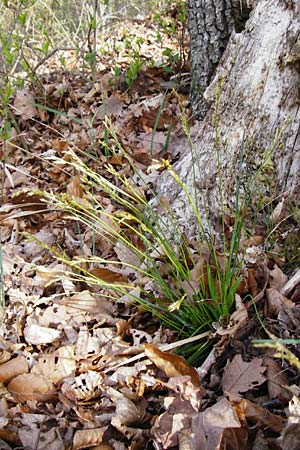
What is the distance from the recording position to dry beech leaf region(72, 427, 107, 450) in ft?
4.65

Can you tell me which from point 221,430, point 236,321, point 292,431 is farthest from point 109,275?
point 292,431

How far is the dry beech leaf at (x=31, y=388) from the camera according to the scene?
1621 millimetres

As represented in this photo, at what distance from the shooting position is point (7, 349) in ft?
5.98

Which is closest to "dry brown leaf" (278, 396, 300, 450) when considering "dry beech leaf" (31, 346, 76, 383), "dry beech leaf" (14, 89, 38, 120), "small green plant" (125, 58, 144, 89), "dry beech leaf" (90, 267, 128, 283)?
"dry beech leaf" (31, 346, 76, 383)

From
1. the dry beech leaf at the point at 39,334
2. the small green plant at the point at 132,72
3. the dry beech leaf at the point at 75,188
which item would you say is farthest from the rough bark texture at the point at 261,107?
the small green plant at the point at 132,72

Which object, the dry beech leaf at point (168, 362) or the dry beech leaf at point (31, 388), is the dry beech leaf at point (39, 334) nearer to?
the dry beech leaf at point (31, 388)

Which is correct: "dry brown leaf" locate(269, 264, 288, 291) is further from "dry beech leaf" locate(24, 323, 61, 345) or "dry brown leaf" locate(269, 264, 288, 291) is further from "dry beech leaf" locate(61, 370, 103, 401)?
"dry beech leaf" locate(24, 323, 61, 345)

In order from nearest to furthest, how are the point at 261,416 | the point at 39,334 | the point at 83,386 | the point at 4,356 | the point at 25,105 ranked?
the point at 261,416
the point at 83,386
the point at 4,356
the point at 39,334
the point at 25,105

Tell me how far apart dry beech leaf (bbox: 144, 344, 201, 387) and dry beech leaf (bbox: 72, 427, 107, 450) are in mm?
271

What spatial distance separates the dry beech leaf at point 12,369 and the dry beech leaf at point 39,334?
11 centimetres

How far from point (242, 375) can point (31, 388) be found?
0.78m

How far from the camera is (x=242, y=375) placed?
1.45 meters

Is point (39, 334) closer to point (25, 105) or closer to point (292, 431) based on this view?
point (292, 431)

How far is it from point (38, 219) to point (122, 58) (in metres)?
2.01
